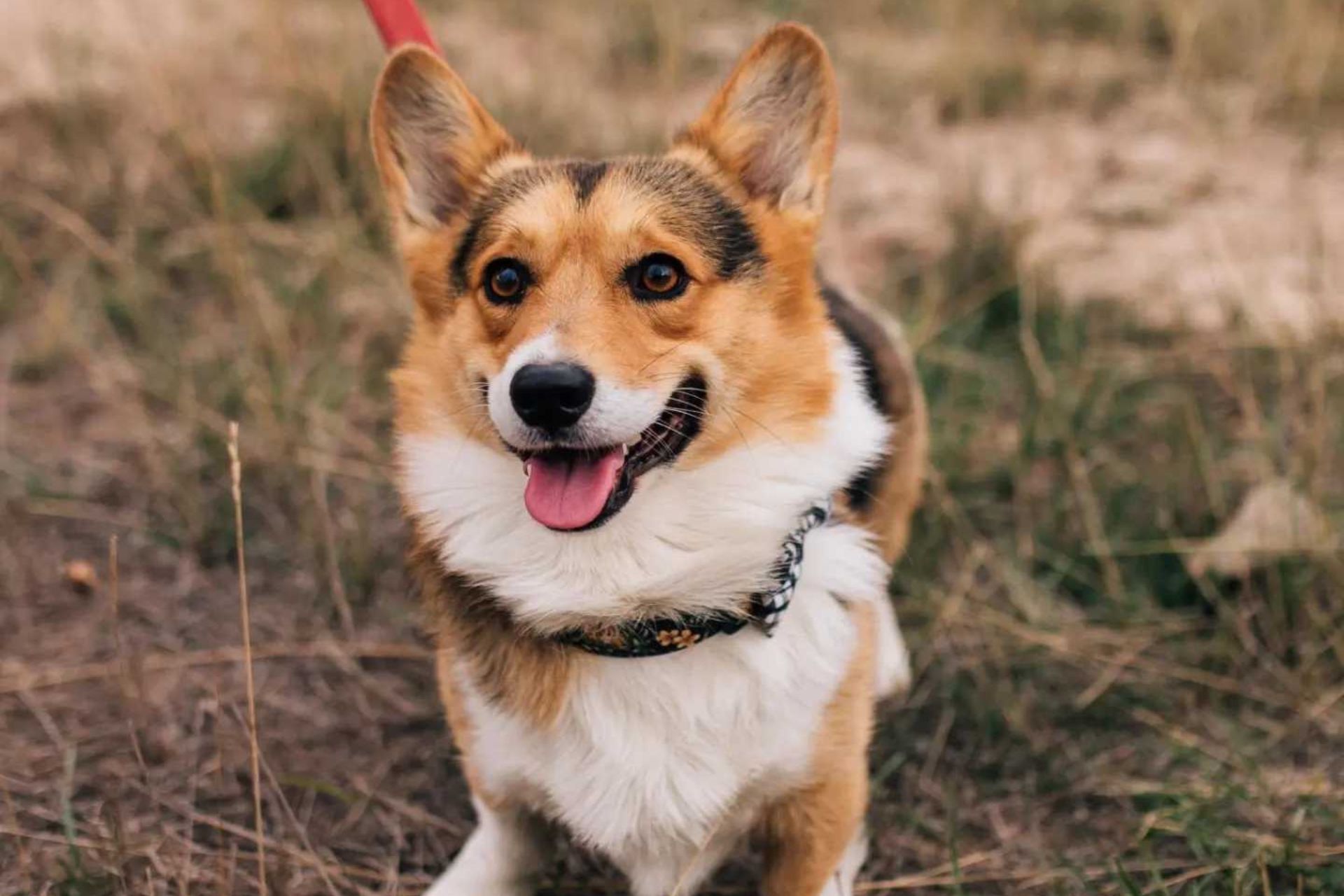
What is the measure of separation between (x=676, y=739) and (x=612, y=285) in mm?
869

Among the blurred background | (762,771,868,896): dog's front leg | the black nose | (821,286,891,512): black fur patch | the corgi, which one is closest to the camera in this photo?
the black nose

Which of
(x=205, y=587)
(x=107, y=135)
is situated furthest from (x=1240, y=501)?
(x=107, y=135)

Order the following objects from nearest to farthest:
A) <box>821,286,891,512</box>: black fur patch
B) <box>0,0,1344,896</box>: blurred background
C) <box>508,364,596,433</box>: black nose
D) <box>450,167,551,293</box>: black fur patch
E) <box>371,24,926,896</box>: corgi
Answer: <box>508,364,596,433</box>: black nose, <box>371,24,926,896</box>: corgi, <box>450,167,551,293</box>: black fur patch, <box>821,286,891,512</box>: black fur patch, <box>0,0,1344,896</box>: blurred background

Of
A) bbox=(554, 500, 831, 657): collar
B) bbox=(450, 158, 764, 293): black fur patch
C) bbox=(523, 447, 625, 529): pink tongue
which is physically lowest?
bbox=(554, 500, 831, 657): collar

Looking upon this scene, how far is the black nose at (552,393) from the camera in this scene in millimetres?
1966

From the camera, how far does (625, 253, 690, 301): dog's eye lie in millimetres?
2289

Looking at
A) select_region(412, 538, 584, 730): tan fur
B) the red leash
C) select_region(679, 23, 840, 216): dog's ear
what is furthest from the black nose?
the red leash

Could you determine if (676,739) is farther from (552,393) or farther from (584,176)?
(584,176)

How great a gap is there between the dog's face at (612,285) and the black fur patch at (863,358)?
0.26 m

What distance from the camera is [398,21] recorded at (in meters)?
2.70

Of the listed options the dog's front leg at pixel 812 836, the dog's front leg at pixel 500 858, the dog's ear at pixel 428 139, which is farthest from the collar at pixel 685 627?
the dog's ear at pixel 428 139

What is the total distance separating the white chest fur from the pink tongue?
1.08 ft

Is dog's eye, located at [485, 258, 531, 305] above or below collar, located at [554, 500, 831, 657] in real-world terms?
above

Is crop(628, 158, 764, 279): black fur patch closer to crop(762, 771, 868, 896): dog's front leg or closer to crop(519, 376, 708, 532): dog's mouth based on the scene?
crop(519, 376, 708, 532): dog's mouth
